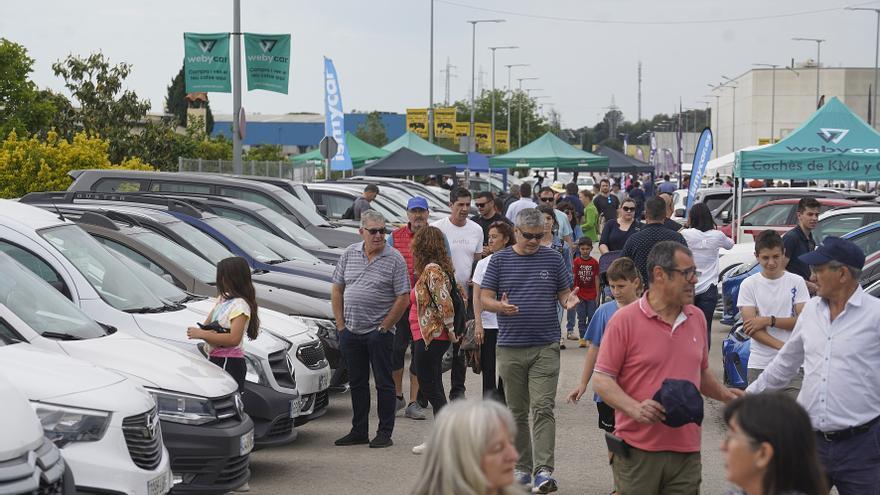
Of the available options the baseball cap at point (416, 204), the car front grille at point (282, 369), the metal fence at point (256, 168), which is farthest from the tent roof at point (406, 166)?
the car front grille at point (282, 369)

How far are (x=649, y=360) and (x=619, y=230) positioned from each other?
864 centimetres

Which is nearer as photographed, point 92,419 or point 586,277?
point 92,419

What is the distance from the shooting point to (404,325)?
443 inches

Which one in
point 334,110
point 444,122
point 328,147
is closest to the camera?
point 328,147

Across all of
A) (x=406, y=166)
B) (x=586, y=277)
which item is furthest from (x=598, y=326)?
(x=406, y=166)

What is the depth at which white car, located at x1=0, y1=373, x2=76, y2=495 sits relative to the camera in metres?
5.17

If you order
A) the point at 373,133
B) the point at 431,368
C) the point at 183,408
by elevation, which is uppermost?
the point at 373,133

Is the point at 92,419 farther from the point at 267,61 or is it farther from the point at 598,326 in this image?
the point at 267,61

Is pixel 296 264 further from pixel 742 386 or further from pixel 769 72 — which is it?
pixel 769 72

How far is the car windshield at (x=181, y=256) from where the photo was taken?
451 inches

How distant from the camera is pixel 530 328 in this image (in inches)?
342

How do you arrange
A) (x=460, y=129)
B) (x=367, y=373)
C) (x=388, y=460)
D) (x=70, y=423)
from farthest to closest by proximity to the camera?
(x=460, y=129), (x=367, y=373), (x=388, y=460), (x=70, y=423)

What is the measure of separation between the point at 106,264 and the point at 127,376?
2.14 meters

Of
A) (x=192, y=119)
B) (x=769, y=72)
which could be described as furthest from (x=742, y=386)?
(x=769, y=72)
